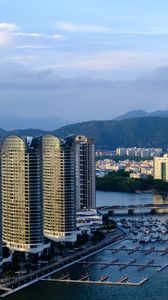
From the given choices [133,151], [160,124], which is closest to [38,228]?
[133,151]

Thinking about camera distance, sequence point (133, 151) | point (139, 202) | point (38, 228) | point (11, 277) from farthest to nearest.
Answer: point (133, 151) → point (139, 202) → point (38, 228) → point (11, 277)

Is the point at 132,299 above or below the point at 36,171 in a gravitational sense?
below

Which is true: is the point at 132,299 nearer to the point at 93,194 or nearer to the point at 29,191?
the point at 29,191

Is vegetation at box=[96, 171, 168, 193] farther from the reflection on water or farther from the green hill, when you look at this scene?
the green hill

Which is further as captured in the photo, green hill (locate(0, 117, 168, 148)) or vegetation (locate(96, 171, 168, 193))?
green hill (locate(0, 117, 168, 148))

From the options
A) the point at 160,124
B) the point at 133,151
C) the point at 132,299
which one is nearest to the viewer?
the point at 132,299

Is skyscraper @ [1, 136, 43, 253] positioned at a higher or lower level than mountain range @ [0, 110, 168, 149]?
lower

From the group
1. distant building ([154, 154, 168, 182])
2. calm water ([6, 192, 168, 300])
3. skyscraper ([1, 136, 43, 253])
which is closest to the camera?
calm water ([6, 192, 168, 300])

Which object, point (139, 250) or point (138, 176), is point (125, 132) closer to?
point (138, 176)

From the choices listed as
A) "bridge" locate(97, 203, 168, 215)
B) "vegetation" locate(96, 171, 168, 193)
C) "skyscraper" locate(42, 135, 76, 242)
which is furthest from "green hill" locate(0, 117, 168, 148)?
"skyscraper" locate(42, 135, 76, 242)
